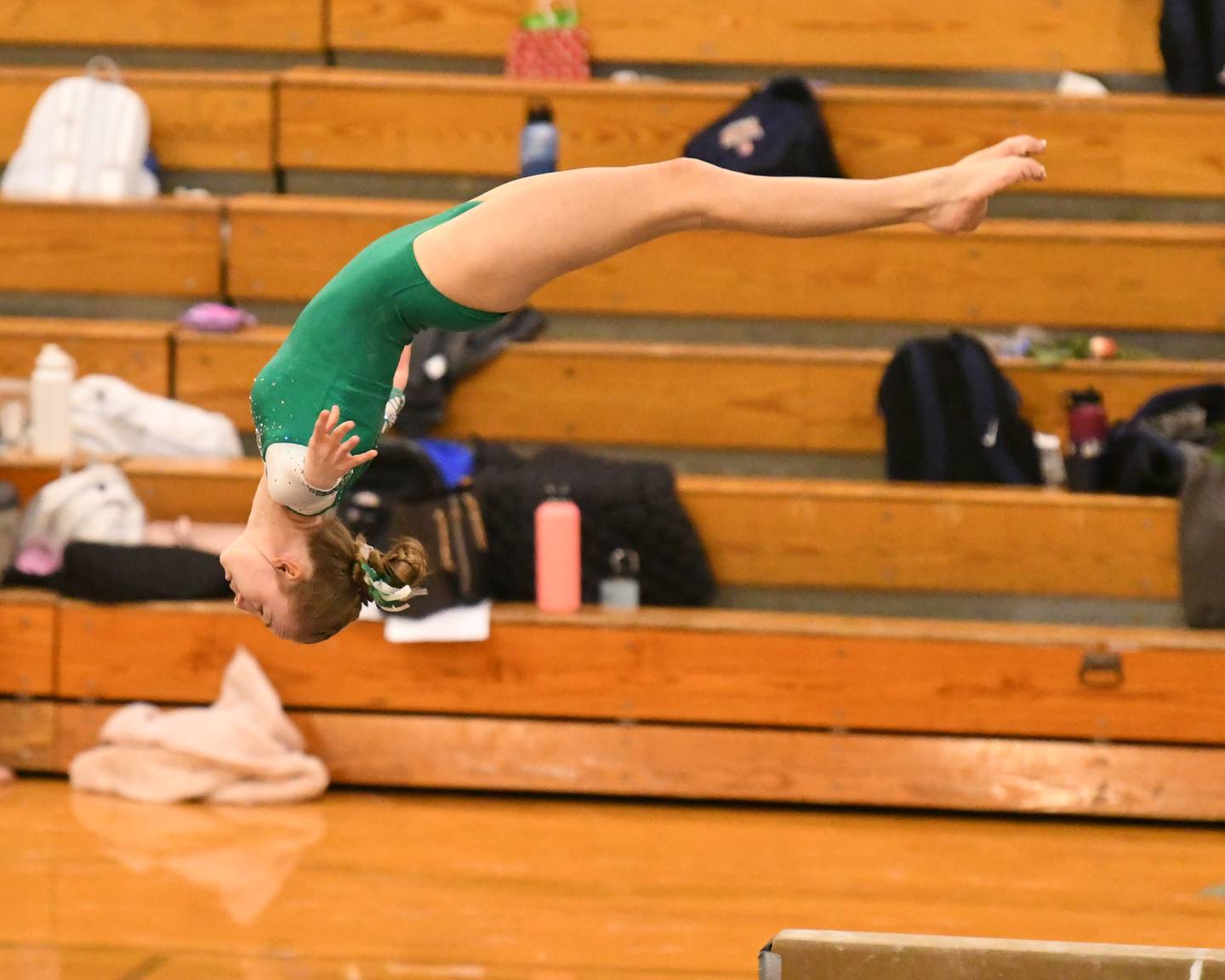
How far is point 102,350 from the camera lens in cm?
511

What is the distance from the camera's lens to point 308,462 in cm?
265

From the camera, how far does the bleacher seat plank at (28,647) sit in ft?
15.0

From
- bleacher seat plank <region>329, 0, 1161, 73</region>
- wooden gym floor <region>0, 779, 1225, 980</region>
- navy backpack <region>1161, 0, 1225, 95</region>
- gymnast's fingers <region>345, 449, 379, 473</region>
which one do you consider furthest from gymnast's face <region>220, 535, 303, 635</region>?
navy backpack <region>1161, 0, 1225, 95</region>

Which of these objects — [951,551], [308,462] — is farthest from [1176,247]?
[308,462]

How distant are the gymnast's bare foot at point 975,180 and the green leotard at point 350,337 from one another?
761 mm

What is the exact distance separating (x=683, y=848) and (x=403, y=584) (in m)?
1.49

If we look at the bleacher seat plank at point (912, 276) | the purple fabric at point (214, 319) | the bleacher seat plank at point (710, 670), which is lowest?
the bleacher seat plank at point (710, 670)

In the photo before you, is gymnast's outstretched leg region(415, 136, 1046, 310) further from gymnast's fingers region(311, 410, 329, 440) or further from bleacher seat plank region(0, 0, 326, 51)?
bleacher seat plank region(0, 0, 326, 51)

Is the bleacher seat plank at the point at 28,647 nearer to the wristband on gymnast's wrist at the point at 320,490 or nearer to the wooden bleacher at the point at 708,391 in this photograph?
the wooden bleacher at the point at 708,391

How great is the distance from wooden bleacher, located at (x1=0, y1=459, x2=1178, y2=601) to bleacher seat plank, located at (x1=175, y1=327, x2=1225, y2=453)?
0.28 m

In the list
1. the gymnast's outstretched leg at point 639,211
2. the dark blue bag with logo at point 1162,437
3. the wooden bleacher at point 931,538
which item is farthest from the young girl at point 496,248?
the dark blue bag with logo at point 1162,437

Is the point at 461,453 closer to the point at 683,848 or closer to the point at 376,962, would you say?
the point at 683,848

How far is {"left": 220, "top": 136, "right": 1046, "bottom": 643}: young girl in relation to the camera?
2.71 m

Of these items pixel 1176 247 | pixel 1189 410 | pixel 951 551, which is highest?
pixel 1176 247
